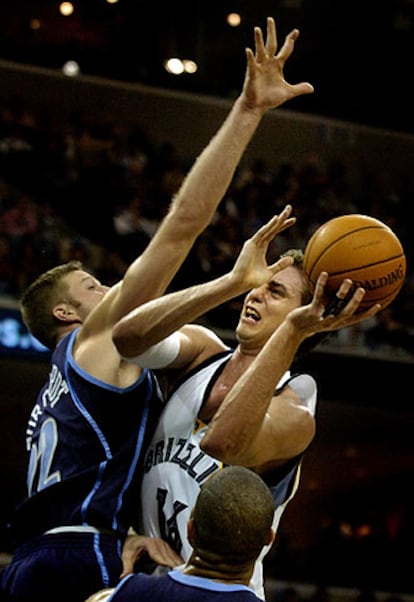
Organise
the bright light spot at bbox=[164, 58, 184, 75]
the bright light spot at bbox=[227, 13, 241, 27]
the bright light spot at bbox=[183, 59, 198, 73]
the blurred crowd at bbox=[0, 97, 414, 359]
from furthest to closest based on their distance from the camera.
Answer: the bright light spot at bbox=[227, 13, 241, 27] < the bright light spot at bbox=[183, 59, 198, 73] < the bright light spot at bbox=[164, 58, 184, 75] < the blurred crowd at bbox=[0, 97, 414, 359]

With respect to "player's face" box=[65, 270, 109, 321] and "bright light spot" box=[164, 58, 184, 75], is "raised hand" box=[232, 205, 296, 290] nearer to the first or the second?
"player's face" box=[65, 270, 109, 321]

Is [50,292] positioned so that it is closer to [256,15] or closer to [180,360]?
[180,360]

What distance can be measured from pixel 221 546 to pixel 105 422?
1.04 meters

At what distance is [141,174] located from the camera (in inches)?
518


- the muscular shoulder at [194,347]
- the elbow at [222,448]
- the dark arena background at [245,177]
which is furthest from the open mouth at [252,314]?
the dark arena background at [245,177]

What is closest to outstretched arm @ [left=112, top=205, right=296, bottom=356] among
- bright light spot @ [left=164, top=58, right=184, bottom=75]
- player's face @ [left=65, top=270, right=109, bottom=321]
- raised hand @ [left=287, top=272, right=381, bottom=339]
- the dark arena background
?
raised hand @ [left=287, top=272, right=381, bottom=339]

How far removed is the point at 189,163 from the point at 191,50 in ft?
6.46

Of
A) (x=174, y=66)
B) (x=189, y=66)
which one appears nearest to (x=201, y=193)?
(x=174, y=66)

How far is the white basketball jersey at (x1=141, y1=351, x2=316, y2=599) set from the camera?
384 cm

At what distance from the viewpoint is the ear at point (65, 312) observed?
4.28 meters

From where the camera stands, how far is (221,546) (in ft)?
9.32

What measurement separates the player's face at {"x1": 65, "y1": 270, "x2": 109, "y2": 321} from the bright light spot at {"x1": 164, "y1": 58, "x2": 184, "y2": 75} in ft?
38.5

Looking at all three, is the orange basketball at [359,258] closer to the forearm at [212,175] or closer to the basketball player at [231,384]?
the basketball player at [231,384]

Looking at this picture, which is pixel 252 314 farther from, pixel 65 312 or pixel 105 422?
pixel 65 312
